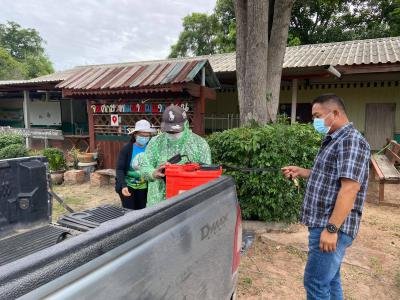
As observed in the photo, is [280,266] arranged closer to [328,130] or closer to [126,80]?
[328,130]

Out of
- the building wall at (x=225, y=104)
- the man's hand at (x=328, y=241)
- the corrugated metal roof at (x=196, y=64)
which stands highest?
the corrugated metal roof at (x=196, y=64)

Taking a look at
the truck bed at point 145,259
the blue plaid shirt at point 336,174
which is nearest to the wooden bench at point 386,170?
the blue plaid shirt at point 336,174

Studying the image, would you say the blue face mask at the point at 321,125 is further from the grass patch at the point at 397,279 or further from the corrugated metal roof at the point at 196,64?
the corrugated metal roof at the point at 196,64

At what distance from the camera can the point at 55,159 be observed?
8602mm

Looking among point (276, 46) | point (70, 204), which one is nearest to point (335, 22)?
point (276, 46)

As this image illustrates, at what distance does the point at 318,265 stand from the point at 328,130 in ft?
3.06

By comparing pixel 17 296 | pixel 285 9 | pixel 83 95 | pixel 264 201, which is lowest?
pixel 264 201

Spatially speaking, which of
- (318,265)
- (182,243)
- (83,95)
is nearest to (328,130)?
(318,265)

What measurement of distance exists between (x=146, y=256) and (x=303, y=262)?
3282mm

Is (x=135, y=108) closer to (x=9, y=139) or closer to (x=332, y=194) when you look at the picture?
(x=9, y=139)

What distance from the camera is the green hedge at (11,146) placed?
934 cm

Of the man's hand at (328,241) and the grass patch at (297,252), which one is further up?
the man's hand at (328,241)

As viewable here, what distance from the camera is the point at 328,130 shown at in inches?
96.4

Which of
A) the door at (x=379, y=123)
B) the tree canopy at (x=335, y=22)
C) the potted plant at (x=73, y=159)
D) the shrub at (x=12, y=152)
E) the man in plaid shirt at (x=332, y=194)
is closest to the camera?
the man in plaid shirt at (x=332, y=194)
